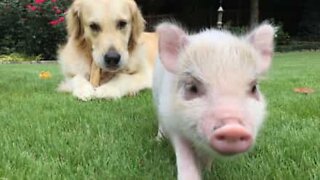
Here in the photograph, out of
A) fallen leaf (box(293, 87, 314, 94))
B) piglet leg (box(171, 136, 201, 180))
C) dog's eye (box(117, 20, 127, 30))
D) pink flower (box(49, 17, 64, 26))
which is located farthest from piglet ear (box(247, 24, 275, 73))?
pink flower (box(49, 17, 64, 26))

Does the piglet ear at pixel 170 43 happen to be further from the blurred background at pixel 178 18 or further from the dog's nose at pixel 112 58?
the blurred background at pixel 178 18

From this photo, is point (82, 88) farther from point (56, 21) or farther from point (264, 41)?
point (56, 21)

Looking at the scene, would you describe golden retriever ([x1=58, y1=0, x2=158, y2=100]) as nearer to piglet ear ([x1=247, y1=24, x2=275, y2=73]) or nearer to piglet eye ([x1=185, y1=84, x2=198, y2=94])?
piglet ear ([x1=247, y1=24, x2=275, y2=73])

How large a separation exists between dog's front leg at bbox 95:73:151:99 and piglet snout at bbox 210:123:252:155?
3394mm

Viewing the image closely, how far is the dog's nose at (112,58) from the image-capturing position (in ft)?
16.8

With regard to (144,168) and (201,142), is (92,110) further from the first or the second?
(201,142)

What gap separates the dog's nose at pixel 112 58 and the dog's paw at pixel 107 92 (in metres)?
0.25

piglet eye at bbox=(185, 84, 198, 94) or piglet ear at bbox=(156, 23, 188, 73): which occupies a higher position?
piglet ear at bbox=(156, 23, 188, 73)

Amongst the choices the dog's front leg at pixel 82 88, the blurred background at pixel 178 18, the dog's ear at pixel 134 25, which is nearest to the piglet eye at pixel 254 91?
the dog's front leg at pixel 82 88

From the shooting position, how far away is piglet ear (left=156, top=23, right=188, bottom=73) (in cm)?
228

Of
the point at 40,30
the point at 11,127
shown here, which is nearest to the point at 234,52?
the point at 11,127

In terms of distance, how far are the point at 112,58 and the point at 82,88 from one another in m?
0.45

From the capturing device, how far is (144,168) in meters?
2.49

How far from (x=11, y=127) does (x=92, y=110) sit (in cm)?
85
